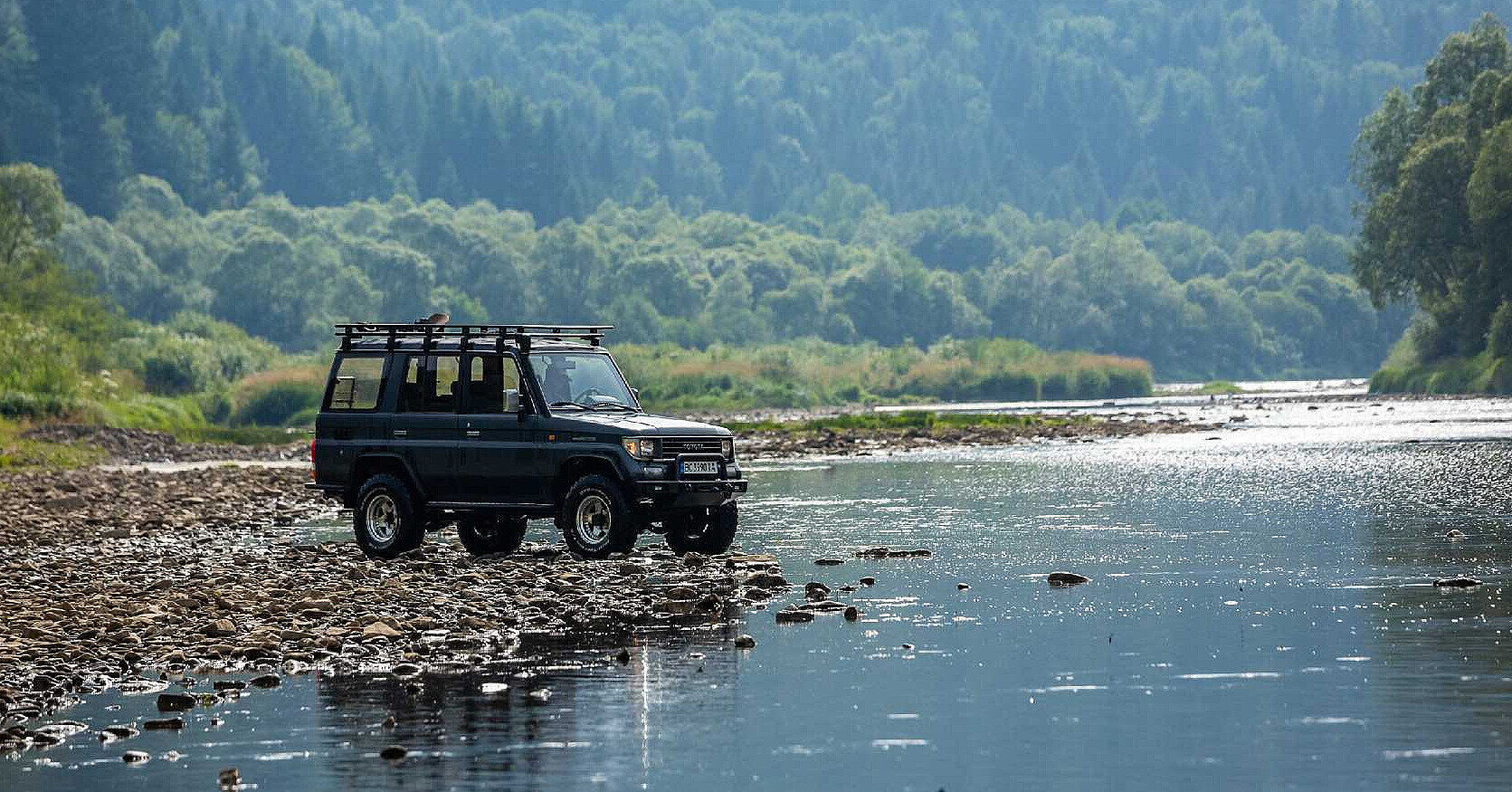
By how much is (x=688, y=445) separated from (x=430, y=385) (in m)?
3.55

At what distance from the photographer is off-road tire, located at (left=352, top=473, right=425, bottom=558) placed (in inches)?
1100

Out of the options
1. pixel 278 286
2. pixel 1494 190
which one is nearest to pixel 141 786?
pixel 1494 190

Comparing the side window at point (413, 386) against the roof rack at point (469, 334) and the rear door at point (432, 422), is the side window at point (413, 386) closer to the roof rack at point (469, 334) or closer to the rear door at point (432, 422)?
the rear door at point (432, 422)

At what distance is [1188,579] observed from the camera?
25062 millimetres

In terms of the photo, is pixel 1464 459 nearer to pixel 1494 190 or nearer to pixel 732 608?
pixel 732 608

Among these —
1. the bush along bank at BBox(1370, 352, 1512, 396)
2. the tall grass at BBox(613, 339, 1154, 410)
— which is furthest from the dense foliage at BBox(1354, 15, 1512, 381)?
the tall grass at BBox(613, 339, 1154, 410)

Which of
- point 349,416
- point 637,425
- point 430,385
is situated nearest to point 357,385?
point 349,416

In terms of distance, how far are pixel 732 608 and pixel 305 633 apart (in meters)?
4.74

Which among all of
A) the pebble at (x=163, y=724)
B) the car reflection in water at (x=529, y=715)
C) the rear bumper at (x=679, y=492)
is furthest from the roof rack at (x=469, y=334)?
the pebble at (x=163, y=724)

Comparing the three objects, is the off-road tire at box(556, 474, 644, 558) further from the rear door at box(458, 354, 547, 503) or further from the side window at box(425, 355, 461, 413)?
the side window at box(425, 355, 461, 413)

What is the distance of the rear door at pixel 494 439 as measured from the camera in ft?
88.9

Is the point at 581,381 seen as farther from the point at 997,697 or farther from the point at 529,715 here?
the point at 997,697

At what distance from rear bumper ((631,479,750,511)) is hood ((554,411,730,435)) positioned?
63 cm

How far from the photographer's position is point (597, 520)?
2706cm
